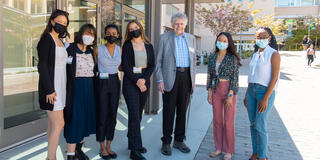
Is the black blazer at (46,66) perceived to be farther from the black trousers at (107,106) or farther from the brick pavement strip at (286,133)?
the brick pavement strip at (286,133)

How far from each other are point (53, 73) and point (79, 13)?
3294 millimetres

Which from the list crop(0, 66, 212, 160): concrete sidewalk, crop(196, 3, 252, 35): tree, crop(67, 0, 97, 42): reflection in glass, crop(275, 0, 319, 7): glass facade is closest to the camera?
crop(0, 66, 212, 160): concrete sidewalk

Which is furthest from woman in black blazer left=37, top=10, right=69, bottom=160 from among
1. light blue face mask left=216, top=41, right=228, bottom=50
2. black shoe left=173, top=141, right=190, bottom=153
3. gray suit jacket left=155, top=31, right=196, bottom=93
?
light blue face mask left=216, top=41, right=228, bottom=50

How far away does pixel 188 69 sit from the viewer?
374cm

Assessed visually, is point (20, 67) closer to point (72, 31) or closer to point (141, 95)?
point (72, 31)

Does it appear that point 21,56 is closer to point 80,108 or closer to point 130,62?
point 80,108

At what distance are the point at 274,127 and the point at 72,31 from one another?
447cm

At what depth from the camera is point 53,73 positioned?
2715 mm

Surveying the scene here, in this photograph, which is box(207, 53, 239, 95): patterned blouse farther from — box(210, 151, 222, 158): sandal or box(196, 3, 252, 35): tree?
box(196, 3, 252, 35): tree

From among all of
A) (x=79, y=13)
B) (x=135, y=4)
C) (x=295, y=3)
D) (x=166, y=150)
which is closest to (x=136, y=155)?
(x=166, y=150)

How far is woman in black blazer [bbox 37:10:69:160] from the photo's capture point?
8.63 feet

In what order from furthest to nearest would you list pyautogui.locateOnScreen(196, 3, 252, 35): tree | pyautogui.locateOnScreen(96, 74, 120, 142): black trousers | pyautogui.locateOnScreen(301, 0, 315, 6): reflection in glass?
pyautogui.locateOnScreen(301, 0, 315, 6): reflection in glass → pyautogui.locateOnScreen(196, 3, 252, 35): tree → pyautogui.locateOnScreen(96, 74, 120, 142): black trousers

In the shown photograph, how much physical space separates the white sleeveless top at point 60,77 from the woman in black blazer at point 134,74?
0.81 m

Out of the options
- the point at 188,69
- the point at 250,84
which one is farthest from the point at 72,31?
the point at 250,84
